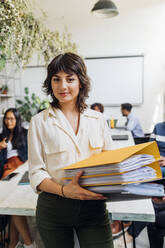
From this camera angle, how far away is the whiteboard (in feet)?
16.4

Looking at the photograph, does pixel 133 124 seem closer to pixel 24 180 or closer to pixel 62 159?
pixel 24 180

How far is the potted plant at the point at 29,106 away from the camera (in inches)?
194

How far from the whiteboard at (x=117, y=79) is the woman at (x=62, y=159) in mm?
4295

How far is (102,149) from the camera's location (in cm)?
99

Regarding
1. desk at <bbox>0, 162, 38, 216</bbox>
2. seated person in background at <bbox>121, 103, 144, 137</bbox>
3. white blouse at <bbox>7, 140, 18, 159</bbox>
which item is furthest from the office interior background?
desk at <bbox>0, 162, 38, 216</bbox>

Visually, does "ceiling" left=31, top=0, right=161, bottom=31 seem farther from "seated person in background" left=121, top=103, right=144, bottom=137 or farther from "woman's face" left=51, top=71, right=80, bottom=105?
"woman's face" left=51, top=71, right=80, bottom=105

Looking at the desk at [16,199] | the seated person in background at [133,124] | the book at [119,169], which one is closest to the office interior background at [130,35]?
the seated person in background at [133,124]

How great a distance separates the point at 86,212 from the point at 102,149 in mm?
262

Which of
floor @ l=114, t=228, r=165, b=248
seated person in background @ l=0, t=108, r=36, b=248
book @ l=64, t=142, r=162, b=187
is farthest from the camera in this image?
seated person in background @ l=0, t=108, r=36, b=248

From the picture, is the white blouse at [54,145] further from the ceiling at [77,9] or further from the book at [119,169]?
the ceiling at [77,9]

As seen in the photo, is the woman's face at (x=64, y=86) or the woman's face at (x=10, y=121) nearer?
the woman's face at (x=64, y=86)

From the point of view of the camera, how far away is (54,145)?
0.85 m

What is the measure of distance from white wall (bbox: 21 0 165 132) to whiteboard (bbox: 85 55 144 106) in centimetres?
12

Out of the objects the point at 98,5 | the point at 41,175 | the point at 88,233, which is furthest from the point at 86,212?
the point at 98,5
